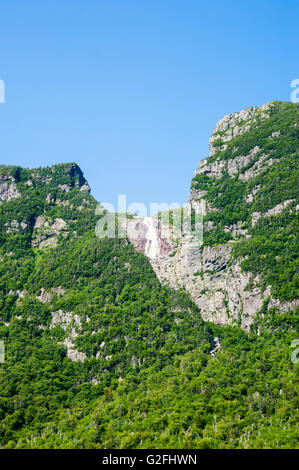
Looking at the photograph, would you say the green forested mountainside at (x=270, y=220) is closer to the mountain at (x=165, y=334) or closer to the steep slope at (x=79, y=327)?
the mountain at (x=165, y=334)

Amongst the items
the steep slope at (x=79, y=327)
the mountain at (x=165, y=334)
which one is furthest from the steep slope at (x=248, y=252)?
the steep slope at (x=79, y=327)

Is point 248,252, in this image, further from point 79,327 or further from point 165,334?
point 79,327

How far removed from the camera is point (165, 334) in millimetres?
156750

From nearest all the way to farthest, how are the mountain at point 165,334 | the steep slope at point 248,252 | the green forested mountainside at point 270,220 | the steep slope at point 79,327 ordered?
the mountain at point 165,334 < the steep slope at point 79,327 < the green forested mountainside at point 270,220 < the steep slope at point 248,252

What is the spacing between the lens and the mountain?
12200cm

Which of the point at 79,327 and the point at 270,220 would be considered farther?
the point at 270,220

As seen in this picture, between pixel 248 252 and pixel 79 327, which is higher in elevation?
pixel 248 252

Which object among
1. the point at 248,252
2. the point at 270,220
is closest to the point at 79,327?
the point at 248,252

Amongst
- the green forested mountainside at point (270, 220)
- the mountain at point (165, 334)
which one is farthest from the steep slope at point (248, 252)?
the mountain at point (165, 334)

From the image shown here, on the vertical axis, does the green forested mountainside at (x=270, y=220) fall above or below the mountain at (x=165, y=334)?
above

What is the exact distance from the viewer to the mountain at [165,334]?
122 metres

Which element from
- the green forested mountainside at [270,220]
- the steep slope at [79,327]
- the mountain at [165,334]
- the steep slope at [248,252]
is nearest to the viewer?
the mountain at [165,334]

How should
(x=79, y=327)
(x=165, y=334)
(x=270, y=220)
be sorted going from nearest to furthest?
1. (x=165, y=334)
2. (x=79, y=327)
3. (x=270, y=220)

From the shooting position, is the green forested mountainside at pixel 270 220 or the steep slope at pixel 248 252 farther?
the steep slope at pixel 248 252
